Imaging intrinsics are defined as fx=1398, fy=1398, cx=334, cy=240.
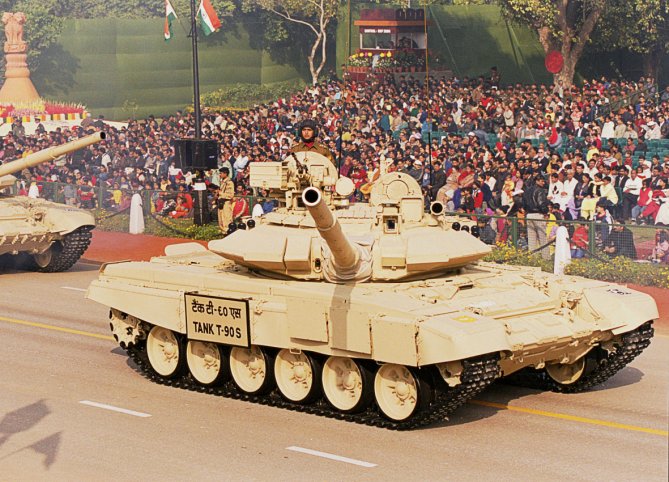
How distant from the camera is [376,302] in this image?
1644 centimetres

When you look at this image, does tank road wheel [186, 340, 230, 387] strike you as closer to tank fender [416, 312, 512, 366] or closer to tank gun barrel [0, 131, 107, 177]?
tank fender [416, 312, 512, 366]

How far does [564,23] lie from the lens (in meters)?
38.0

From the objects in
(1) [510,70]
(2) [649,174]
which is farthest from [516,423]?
(1) [510,70]

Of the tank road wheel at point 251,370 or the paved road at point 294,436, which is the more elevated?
the tank road wheel at point 251,370

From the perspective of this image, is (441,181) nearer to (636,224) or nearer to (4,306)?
(636,224)

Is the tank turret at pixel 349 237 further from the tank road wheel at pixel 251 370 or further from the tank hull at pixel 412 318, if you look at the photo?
the tank road wheel at pixel 251 370

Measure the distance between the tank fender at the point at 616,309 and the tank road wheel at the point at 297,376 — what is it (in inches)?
136

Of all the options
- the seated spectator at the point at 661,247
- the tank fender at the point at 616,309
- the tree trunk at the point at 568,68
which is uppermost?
the tree trunk at the point at 568,68

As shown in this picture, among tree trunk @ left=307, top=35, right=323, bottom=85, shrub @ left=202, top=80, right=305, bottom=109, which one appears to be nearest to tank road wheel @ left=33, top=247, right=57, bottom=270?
shrub @ left=202, top=80, right=305, bottom=109

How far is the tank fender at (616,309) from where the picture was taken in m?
17.4

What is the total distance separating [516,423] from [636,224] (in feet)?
34.9

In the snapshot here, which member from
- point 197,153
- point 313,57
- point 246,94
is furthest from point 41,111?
point 197,153

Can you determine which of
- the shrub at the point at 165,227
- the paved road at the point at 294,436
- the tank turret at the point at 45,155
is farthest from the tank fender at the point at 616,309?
the shrub at the point at 165,227

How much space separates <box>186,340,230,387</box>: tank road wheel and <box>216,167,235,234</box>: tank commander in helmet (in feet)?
44.2
